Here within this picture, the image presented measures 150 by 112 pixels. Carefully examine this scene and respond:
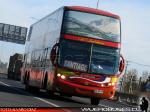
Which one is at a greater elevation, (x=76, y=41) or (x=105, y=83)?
(x=76, y=41)

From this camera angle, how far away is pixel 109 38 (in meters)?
19.9

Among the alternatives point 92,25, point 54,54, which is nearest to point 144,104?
point 92,25

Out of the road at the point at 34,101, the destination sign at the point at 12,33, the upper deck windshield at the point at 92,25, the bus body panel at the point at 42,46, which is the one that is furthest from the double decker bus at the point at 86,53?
the destination sign at the point at 12,33

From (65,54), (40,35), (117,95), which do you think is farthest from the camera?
(117,95)

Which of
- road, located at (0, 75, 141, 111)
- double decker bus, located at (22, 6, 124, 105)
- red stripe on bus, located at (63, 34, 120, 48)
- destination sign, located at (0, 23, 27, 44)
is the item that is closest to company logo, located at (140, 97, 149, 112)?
road, located at (0, 75, 141, 111)

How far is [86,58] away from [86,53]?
0.61 feet

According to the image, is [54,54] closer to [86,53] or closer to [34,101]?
[86,53]

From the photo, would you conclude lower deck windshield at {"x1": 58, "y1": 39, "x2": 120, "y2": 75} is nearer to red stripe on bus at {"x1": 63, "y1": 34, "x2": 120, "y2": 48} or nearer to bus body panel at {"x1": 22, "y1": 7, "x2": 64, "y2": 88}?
red stripe on bus at {"x1": 63, "y1": 34, "x2": 120, "y2": 48}

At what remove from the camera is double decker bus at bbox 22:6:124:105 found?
19531 mm

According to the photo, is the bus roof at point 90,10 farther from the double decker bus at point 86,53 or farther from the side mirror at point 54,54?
the side mirror at point 54,54

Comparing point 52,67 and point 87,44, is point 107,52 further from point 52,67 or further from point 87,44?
point 52,67

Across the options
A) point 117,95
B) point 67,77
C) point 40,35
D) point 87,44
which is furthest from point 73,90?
point 117,95

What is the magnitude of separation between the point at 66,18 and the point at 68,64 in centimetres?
168

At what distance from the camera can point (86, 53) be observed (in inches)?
771
